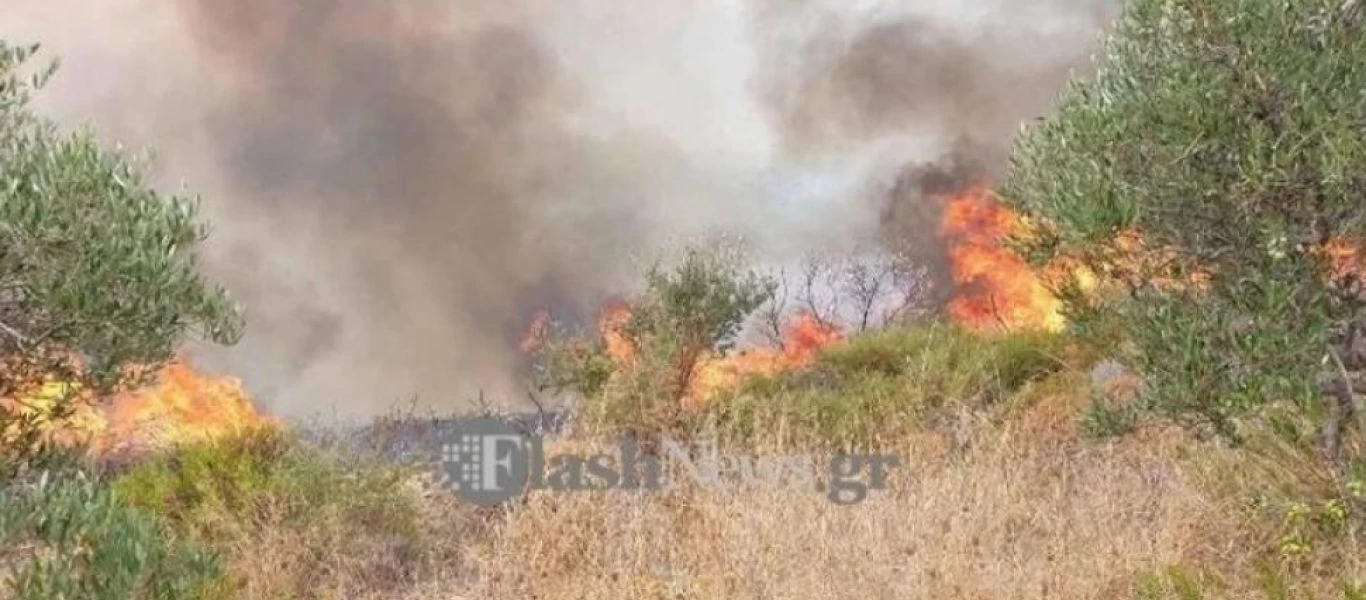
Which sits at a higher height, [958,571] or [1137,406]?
[1137,406]

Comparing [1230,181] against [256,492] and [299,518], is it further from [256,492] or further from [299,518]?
[256,492]

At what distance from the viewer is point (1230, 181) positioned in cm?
571

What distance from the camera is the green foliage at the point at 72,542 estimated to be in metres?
3.99

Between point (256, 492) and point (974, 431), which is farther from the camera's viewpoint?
point (974, 431)

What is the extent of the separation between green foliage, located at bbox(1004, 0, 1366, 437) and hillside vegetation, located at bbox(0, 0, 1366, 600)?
0.02 meters

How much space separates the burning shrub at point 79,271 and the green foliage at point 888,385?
21.6 feet

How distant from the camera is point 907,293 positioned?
23.0m

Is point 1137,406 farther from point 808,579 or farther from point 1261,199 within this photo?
point 808,579

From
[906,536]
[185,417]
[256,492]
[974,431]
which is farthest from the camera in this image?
[185,417]

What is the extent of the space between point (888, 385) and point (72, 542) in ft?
35.6

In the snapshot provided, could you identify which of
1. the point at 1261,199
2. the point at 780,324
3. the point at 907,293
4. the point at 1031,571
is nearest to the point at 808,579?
the point at 1031,571

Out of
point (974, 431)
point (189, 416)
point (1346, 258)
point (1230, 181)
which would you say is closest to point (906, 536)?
point (974, 431)

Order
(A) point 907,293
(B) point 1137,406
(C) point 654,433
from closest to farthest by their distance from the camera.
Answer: (B) point 1137,406, (C) point 654,433, (A) point 907,293

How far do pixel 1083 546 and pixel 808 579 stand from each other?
5.97 feet
